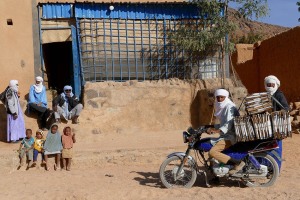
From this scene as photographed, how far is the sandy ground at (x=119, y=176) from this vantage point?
567cm

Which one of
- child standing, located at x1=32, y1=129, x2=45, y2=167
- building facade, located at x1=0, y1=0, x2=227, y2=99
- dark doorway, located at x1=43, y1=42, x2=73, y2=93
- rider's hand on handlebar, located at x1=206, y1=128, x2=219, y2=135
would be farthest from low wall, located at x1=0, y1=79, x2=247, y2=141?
rider's hand on handlebar, located at x1=206, y1=128, x2=219, y2=135

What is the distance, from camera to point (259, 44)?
1669cm

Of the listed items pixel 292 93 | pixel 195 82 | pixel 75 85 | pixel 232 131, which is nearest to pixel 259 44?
pixel 292 93

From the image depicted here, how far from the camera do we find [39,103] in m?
9.91

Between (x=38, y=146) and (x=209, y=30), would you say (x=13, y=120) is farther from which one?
(x=209, y=30)

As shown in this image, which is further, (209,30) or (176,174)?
(209,30)

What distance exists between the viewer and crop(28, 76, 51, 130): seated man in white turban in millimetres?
9789

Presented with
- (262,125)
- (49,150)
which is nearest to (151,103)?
(49,150)

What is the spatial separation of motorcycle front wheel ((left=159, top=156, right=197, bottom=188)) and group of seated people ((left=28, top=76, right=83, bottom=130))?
14.6ft

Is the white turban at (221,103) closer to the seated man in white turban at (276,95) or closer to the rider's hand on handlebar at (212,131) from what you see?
the rider's hand on handlebar at (212,131)

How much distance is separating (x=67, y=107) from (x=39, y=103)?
2.25 feet

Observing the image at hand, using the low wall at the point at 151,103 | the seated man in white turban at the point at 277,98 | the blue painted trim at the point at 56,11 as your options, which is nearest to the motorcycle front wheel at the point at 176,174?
the seated man in white turban at the point at 277,98

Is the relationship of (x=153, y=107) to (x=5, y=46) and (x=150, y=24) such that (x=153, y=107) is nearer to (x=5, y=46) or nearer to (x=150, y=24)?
(x=150, y=24)

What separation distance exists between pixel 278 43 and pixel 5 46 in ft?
29.3
